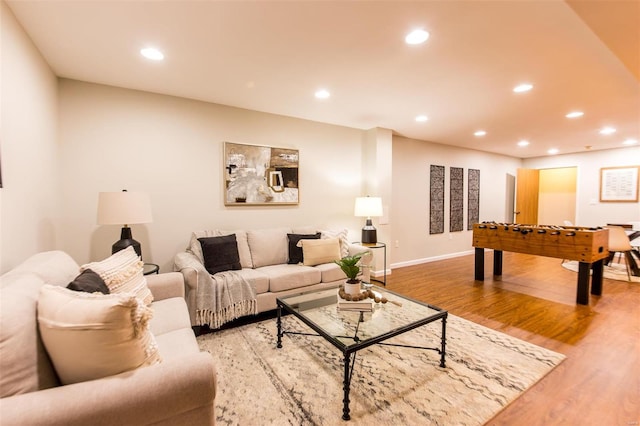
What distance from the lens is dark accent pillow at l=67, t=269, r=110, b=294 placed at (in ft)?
4.42

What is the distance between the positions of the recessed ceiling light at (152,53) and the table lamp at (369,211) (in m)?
2.85

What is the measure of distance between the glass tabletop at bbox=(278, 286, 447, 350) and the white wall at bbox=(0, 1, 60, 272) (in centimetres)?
182

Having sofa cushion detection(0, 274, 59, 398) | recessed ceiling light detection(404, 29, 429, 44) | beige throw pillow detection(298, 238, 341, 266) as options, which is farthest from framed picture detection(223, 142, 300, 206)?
sofa cushion detection(0, 274, 59, 398)

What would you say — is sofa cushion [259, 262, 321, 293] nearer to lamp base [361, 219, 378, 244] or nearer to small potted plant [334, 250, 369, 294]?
small potted plant [334, 250, 369, 294]

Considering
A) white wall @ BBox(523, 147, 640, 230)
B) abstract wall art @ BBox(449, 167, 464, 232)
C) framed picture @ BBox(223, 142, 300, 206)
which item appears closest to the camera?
framed picture @ BBox(223, 142, 300, 206)

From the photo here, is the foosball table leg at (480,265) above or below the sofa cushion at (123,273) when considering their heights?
below

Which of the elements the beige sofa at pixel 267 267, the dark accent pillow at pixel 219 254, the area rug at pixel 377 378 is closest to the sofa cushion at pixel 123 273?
the beige sofa at pixel 267 267

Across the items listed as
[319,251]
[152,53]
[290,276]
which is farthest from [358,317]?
[152,53]

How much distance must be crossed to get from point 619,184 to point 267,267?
25.2 feet

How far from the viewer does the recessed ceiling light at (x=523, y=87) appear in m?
2.88

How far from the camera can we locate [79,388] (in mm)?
961

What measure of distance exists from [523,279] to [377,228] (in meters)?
2.33

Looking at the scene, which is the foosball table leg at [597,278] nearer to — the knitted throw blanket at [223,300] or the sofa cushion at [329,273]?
the sofa cushion at [329,273]

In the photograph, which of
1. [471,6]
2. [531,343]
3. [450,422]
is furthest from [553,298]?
[471,6]
